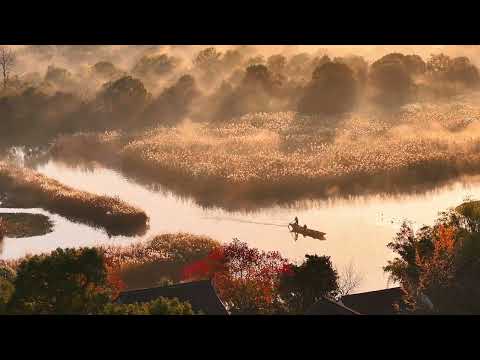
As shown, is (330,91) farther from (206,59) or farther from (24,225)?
(24,225)

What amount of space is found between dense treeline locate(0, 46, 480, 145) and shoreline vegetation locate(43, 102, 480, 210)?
0.97ft

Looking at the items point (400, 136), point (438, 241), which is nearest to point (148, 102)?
point (400, 136)

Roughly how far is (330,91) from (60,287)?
608cm

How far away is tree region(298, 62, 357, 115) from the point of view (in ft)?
37.3

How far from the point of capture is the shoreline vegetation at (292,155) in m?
10.8

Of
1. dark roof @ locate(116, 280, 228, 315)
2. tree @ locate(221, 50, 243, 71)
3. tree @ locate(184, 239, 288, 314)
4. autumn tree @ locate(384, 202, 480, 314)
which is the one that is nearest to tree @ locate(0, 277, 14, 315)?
dark roof @ locate(116, 280, 228, 315)

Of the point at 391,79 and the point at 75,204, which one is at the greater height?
the point at 391,79

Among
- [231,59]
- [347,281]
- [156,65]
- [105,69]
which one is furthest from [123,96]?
[347,281]

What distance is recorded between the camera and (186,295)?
9.44 m

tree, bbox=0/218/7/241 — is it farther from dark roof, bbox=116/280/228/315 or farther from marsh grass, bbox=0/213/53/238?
dark roof, bbox=116/280/228/315

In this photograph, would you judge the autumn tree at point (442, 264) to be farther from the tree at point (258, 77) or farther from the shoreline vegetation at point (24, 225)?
the shoreline vegetation at point (24, 225)

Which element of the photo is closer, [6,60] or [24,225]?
[24,225]

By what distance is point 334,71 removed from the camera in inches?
457

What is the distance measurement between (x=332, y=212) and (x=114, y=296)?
3968 mm
